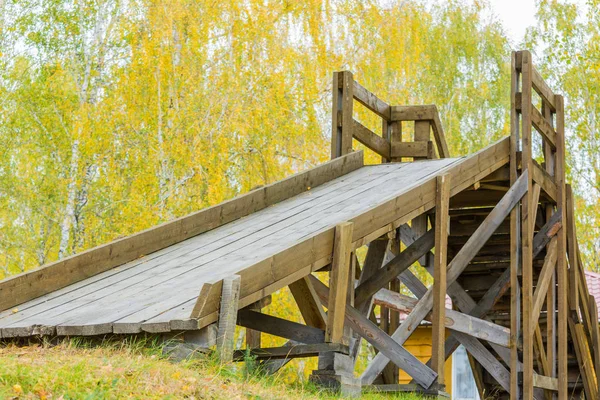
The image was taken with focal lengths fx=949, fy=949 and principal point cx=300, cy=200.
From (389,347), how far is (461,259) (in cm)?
156

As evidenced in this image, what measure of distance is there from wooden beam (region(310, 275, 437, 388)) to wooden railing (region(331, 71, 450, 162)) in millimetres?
2954

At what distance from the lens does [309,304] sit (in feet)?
23.6

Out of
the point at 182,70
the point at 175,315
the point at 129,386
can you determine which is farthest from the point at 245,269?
the point at 182,70

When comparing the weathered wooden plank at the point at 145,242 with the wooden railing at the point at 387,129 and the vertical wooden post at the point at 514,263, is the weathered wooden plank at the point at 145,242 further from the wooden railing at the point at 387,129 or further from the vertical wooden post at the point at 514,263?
the vertical wooden post at the point at 514,263

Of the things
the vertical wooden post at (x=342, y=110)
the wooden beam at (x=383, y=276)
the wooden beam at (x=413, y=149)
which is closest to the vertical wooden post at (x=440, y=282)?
the wooden beam at (x=383, y=276)

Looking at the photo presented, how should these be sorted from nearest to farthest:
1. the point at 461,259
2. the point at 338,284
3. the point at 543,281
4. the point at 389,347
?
the point at 338,284
the point at 389,347
the point at 461,259
the point at 543,281

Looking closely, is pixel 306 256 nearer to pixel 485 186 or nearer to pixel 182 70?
pixel 485 186

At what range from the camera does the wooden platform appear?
18.9ft

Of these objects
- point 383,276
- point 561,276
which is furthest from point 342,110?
point 561,276

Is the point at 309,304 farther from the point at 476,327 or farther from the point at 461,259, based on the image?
the point at 476,327

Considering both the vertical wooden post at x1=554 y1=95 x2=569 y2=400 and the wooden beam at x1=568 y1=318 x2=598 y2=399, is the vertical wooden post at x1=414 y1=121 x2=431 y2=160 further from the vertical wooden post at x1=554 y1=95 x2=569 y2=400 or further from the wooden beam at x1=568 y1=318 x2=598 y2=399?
the wooden beam at x1=568 y1=318 x2=598 y2=399

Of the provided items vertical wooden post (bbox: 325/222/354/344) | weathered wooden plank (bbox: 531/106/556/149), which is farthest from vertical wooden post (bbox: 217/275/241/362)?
weathered wooden plank (bbox: 531/106/556/149)

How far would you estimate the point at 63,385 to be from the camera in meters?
4.26

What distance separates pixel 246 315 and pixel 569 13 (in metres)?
21.1
